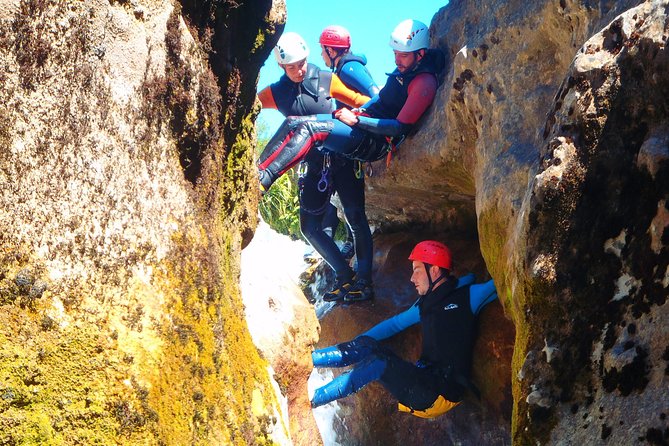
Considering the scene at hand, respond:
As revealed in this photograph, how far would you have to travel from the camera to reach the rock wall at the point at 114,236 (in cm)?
244

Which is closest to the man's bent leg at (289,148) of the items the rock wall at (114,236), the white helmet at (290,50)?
the white helmet at (290,50)

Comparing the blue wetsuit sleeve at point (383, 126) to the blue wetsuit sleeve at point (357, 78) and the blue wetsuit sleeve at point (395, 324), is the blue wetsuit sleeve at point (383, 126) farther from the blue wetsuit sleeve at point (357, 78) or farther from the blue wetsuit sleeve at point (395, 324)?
the blue wetsuit sleeve at point (395, 324)

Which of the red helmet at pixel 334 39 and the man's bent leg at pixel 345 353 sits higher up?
the red helmet at pixel 334 39

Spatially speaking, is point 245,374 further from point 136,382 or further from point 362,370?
point 362,370

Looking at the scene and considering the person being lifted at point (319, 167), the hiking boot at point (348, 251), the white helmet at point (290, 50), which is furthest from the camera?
the hiking boot at point (348, 251)

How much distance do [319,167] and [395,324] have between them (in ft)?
5.62

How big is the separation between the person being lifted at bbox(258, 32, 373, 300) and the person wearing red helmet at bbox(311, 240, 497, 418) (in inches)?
46.9

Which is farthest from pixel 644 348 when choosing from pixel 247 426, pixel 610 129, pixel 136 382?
pixel 136 382

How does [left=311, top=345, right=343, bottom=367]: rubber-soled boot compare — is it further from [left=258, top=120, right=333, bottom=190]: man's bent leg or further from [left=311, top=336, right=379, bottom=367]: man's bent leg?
[left=258, top=120, right=333, bottom=190]: man's bent leg

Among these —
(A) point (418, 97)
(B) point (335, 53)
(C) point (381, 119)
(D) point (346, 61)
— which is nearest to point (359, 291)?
(C) point (381, 119)

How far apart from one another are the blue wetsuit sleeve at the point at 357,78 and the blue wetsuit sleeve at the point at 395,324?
2164mm

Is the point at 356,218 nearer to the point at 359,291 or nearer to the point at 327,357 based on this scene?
the point at 359,291

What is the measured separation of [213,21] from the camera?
351 cm

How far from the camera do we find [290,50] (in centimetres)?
643
